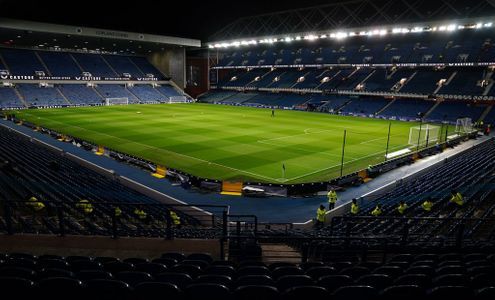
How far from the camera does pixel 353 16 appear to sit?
61.8 meters

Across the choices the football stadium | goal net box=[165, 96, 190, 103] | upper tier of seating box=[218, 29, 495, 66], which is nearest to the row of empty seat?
the football stadium

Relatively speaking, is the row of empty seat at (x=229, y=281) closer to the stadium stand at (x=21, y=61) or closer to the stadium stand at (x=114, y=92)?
the stadium stand at (x=114, y=92)

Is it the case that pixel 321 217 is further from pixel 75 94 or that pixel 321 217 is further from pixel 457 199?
pixel 75 94

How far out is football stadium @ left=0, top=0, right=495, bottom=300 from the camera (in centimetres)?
552

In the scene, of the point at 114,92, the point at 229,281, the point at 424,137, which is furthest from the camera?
the point at 114,92

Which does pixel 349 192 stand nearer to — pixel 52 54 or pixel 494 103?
pixel 494 103

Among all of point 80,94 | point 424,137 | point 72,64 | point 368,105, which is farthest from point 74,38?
point 424,137

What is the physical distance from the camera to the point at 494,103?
50844mm

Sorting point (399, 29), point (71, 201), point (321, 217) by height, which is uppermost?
point (399, 29)

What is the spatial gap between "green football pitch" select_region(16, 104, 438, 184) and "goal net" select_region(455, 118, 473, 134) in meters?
5.85

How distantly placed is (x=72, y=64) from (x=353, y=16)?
59689mm

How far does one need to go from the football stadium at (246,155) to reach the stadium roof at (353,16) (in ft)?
1.91

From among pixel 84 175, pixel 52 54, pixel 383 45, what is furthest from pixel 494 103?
pixel 52 54

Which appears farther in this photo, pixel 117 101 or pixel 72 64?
pixel 72 64
